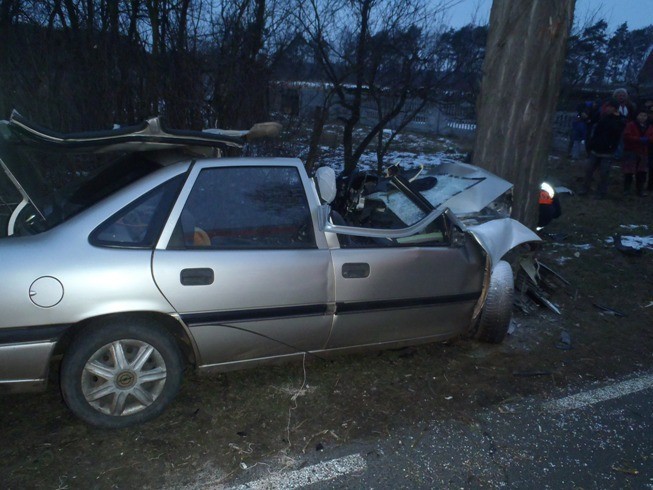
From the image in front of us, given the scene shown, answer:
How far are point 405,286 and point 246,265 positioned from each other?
112 cm

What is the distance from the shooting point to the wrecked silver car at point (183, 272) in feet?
8.96

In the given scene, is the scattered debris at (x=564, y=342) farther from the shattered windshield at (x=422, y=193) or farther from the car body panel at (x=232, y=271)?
the shattered windshield at (x=422, y=193)

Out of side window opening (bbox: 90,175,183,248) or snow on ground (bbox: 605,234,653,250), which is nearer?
side window opening (bbox: 90,175,183,248)

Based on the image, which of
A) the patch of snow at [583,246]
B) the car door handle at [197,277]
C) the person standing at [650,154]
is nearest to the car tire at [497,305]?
the car door handle at [197,277]

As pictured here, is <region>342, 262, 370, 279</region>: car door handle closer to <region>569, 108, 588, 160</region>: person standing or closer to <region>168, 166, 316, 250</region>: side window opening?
<region>168, 166, 316, 250</region>: side window opening

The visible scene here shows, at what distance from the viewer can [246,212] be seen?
10.6 feet

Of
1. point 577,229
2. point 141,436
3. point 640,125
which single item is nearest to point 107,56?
point 141,436

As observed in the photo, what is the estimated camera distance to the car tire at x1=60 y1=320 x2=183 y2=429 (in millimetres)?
2836

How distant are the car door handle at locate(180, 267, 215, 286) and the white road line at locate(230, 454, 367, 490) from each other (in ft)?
3.56

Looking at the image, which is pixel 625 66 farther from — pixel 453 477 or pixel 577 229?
pixel 453 477

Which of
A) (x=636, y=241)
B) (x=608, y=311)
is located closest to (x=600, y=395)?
(x=608, y=311)

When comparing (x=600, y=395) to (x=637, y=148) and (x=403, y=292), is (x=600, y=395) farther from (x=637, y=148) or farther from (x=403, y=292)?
(x=637, y=148)

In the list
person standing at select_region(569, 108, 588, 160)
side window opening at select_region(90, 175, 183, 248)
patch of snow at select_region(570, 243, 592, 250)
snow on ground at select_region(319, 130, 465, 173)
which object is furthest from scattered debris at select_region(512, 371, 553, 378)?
person standing at select_region(569, 108, 588, 160)

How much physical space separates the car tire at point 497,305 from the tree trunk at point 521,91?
4.44 feet
